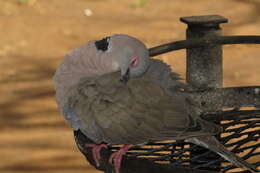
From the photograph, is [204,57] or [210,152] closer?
[210,152]

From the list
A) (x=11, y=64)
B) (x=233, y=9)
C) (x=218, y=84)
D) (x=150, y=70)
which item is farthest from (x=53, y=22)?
(x=150, y=70)

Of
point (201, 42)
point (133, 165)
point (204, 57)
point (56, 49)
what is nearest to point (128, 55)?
point (133, 165)

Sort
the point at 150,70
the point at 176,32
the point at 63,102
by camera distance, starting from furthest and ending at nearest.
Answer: the point at 176,32 < the point at 150,70 < the point at 63,102

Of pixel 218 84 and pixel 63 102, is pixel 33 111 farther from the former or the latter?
pixel 63 102

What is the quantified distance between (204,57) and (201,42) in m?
0.21

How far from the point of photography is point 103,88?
1868 millimetres

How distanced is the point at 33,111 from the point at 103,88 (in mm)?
2458

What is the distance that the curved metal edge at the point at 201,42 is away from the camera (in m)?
2.48

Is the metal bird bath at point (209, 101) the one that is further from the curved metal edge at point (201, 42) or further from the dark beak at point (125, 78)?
the dark beak at point (125, 78)

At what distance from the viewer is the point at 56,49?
213 inches

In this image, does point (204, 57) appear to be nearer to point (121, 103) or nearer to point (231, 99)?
point (231, 99)

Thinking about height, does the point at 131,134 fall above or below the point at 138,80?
below

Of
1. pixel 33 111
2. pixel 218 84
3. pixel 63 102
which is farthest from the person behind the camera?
pixel 33 111

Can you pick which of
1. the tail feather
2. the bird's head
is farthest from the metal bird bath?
the bird's head
